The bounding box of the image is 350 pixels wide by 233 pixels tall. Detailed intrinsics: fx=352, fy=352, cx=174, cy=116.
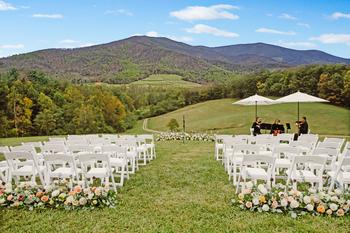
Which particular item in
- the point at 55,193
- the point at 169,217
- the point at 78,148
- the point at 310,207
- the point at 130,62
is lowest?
the point at 169,217

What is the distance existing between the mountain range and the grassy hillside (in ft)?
65.4

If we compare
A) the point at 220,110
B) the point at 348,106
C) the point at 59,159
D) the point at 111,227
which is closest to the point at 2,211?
the point at 59,159

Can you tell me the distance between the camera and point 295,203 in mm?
4871

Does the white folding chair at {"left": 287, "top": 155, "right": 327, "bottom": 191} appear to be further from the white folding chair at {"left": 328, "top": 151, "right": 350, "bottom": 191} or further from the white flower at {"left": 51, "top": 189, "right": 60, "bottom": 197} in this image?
the white flower at {"left": 51, "top": 189, "right": 60, "bottom": 197}

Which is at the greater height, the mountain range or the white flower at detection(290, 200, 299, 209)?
the mountain range

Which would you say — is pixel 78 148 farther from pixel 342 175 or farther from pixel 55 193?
pixel 342 175

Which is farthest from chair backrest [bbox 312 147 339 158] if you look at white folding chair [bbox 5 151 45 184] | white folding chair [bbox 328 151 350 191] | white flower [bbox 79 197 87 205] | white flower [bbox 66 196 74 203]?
white folding chair [bbox 5 151 45 184]

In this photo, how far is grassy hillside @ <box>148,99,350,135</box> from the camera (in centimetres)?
3855

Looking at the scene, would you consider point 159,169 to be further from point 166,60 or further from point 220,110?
point 166,60

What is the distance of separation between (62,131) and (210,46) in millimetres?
103523

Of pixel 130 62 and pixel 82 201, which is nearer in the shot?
pixel 82 201

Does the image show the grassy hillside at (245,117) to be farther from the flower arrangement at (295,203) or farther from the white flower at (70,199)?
the white flower at (70,199)

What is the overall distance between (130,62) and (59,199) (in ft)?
278

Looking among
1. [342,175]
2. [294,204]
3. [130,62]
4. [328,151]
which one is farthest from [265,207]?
[130,62]
